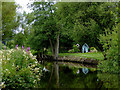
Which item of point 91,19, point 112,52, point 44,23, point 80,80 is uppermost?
point 44,23

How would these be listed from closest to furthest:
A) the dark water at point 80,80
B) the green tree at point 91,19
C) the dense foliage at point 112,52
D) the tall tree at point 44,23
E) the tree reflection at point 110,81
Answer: the dense foliage at point 112,52
the tree reflection at point 110,81
the dark water at point 80,80
the green tree at point 91,19
the tall tree at point 44,23

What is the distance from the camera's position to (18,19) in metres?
16.3

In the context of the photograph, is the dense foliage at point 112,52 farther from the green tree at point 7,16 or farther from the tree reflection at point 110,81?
the green tree at point 7,16

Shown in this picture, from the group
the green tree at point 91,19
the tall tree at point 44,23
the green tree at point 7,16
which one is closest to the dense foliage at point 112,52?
the green tree at point 91,19

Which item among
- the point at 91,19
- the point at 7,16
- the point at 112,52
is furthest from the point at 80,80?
the point at 7,16

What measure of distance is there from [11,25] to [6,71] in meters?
→ 9.73

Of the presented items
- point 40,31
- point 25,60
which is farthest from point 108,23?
point 40,31

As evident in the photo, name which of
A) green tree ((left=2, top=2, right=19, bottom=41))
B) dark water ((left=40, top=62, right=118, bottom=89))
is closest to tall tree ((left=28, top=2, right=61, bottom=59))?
green tree ((left=2, top=2, right=19, bottom=41))

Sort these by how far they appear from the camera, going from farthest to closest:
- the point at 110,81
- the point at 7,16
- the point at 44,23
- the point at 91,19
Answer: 1. the point at 44,23
2. the point at 7,16
3. the point at 91,19
4. the point at 110,81

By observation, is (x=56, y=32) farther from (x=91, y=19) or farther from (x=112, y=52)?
(x=112, y=52)

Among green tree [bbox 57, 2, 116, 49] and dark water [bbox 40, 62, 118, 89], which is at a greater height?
green tree [bbox 57, 2, 116, 49]

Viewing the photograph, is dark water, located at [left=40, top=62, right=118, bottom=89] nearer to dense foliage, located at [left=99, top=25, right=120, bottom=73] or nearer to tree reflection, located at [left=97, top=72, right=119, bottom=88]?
tree reflection, located at [left=97, top=72, right=119, bottom=88]

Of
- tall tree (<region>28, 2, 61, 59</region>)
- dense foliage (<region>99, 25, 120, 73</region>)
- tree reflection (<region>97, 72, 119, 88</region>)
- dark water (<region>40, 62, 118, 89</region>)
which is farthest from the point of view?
tall tree (<region>28, 2, 61, 59</region>)

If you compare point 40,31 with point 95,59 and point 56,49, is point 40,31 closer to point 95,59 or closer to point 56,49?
point 56,49
